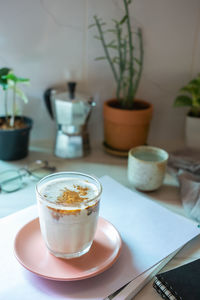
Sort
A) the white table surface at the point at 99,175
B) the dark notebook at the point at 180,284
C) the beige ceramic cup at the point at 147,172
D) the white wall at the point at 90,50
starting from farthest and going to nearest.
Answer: the white wall at the point at 90,50
the beige ceramic cup at the point at 147,172
the white table surface at the point at 99,175
the dark notebook at the point at 180,284

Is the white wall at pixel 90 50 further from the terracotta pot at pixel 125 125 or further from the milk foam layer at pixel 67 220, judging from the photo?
the milk foam layer at pixel 67 220

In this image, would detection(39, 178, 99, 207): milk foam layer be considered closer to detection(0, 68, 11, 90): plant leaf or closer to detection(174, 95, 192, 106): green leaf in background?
detection(0, 68, 11, 90): plant leaf

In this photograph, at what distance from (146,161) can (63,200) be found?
0.30 m

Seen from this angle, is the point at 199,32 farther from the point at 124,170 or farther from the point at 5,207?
the point at 5,207

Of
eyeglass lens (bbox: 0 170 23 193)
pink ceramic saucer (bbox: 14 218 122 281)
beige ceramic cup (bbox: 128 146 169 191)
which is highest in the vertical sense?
beige ceramic cup (bbox: 128 146 169 191)

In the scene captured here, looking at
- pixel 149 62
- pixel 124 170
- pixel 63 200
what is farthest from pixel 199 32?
pixel 63 200

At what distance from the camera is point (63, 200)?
0.51 meters

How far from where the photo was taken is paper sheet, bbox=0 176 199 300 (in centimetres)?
48

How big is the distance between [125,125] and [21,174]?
325 mm

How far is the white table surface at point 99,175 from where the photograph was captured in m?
0.58

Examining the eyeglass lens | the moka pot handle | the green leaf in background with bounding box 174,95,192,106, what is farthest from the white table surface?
the green leaf in background with bounding box 174,95,192,106

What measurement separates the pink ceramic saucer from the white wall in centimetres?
48

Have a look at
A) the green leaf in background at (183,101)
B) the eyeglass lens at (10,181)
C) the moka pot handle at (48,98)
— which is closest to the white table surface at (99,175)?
the eyeglass lens at (10,181)

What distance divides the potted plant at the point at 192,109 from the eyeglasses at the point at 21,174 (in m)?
0.44
